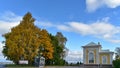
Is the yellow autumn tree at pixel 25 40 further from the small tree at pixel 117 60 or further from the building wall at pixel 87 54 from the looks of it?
the small tree at pixel 117 60

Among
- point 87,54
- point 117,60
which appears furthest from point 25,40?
point 117,60

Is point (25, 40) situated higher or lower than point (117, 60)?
higher

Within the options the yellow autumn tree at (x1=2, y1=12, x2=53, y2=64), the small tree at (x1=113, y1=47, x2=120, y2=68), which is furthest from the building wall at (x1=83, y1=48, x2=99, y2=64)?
the yellow autumn tree at (x1=2, y1=12, x2=53, y2=64)

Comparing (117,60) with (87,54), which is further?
(87,54)

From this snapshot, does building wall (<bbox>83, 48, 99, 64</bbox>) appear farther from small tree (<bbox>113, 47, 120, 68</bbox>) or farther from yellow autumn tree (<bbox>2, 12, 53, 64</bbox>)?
yellow autumn tree (<bbox>2, 12, 53, 64</bbox>)

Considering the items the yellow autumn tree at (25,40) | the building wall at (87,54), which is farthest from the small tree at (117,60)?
the yellow autumn tree at (25,40)

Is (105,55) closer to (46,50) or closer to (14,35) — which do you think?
(46,50)

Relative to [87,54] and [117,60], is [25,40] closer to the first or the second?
[87,54]

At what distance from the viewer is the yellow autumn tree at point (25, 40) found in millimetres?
44562

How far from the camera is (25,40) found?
45.3 m

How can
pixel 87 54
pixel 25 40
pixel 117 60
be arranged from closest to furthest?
1. pixel 117 60
2. pixel 25 40
3. pixel 87 54

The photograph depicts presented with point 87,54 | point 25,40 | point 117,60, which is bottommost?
point 117,60

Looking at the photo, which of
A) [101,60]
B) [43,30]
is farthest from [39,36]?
[101,60]

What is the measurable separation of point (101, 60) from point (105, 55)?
139 centimetres
